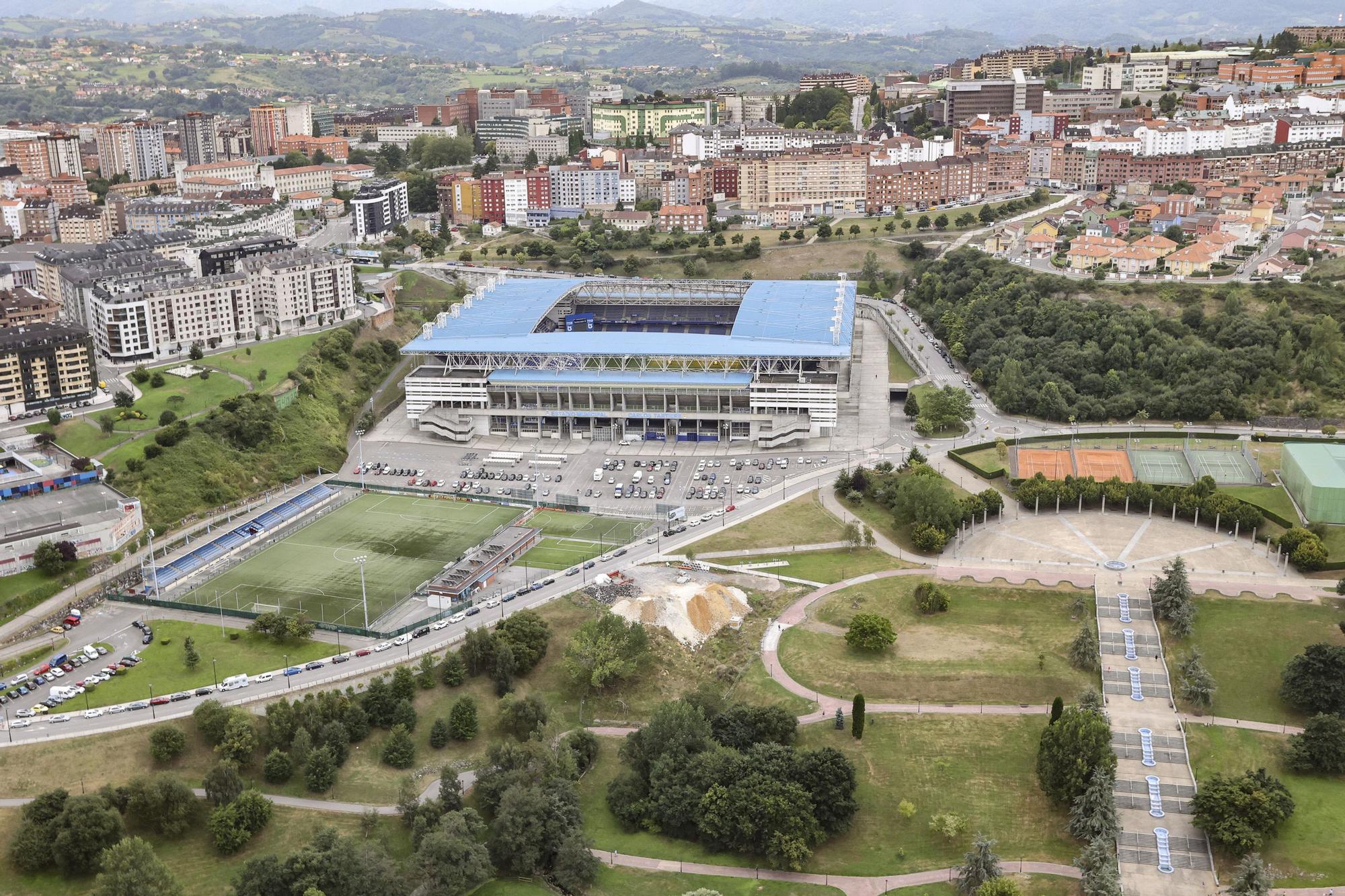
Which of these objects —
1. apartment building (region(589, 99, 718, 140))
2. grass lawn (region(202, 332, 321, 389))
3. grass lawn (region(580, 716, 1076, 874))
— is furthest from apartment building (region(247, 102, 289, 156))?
grass lawn (region(580, 716, 1076, 874))

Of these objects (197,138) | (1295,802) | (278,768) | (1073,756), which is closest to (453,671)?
(278,768)

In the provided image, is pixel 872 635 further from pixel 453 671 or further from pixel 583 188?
pixel 583 188

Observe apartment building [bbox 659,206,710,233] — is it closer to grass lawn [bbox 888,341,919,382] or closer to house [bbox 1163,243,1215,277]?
grass lawn [bbox 888,341,919,382]

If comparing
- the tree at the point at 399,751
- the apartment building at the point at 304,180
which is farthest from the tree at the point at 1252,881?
the apartment building at the point at 304,180

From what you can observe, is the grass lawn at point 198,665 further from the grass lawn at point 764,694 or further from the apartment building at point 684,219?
the apartment building at point 684,219

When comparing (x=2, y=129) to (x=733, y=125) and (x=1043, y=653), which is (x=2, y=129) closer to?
(x=733, y=125)

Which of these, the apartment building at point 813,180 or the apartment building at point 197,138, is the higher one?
the apartment building at point 197,138
